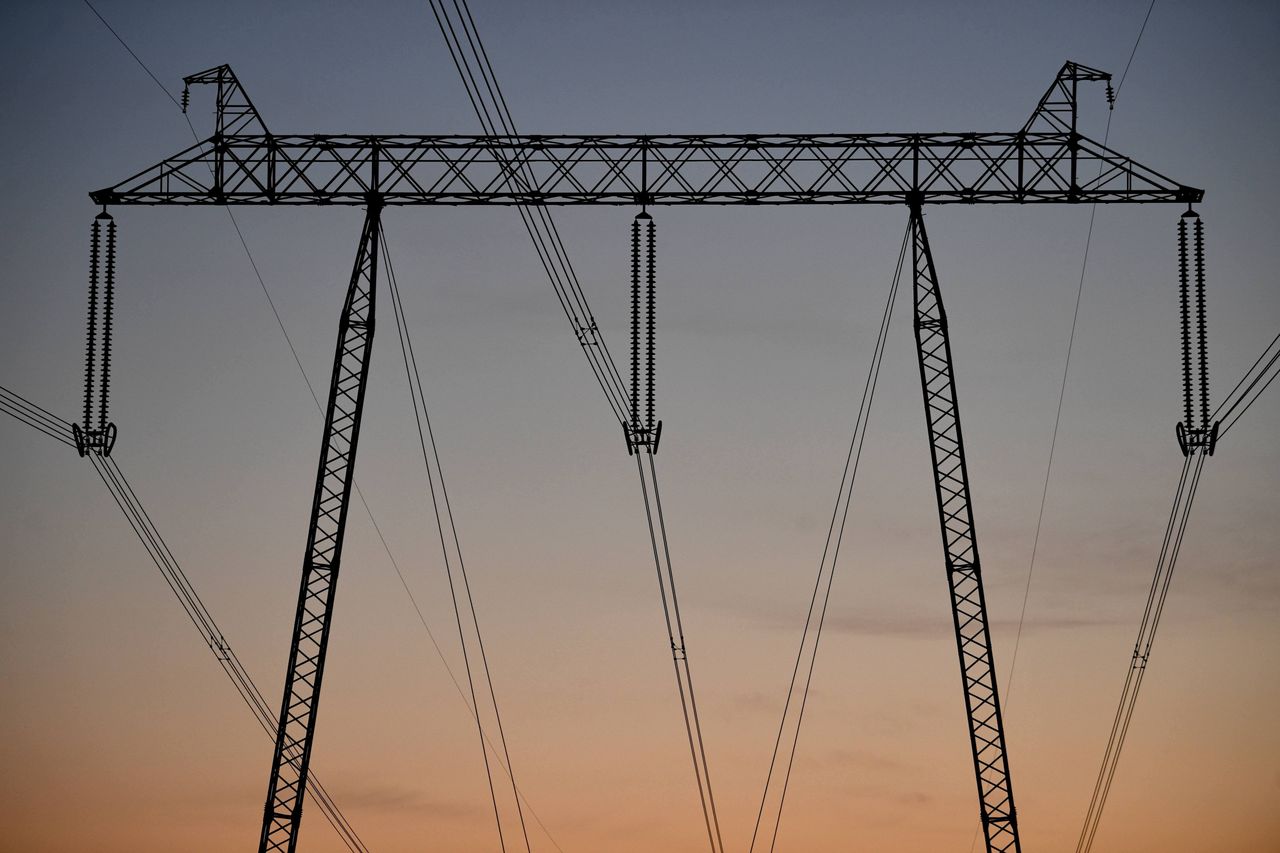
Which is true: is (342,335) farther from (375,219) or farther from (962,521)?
(962,521)

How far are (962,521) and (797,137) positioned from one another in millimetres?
11348

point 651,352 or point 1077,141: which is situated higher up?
point 1077,141

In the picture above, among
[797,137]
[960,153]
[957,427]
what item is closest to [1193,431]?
[957,427]

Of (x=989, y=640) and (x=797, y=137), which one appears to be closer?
(x=797, y=137)

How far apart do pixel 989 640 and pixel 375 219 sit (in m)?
19.2

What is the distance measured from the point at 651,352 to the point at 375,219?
24.8 ft

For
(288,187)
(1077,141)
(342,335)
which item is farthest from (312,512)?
(1077,141)

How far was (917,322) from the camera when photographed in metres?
54.1

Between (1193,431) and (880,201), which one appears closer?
(880,201)

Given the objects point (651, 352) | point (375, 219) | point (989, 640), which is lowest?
A: point (989, 640)

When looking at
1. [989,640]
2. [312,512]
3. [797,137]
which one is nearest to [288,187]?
[312,512]

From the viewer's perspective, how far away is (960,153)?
5138 centimetres

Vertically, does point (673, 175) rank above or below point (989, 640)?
above

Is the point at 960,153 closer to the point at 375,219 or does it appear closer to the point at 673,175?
the point at 673,175
